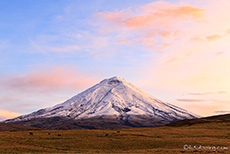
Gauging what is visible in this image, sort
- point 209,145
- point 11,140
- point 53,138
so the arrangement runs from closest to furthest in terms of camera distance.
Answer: point 209,145 < point 11,140 < point 53,138

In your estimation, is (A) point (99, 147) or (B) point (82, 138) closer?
(A) point (99, 147)

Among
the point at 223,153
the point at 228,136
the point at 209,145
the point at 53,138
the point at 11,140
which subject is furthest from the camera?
the point at 228,136

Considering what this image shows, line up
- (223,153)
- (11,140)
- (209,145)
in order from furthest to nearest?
(11,140) < (209,145) < (223,153)

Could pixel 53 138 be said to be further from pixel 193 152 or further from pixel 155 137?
pixel 193 152

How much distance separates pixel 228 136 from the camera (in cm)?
5531

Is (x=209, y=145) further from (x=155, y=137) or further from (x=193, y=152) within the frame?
(x=155, y=137)

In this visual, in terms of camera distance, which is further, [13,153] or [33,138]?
[33,138]

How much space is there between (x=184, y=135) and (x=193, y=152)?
18980 mm

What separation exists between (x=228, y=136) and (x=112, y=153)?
28.8 metres

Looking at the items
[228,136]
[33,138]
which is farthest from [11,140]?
[228,136]

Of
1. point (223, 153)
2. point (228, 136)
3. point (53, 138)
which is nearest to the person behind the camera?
point (223, 153)

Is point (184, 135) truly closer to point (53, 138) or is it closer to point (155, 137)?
point (155, 137)

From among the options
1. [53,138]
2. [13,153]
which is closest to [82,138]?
[53,138]

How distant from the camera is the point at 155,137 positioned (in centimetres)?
5388
